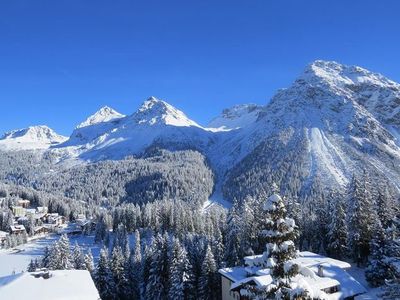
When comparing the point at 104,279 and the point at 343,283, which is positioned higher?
the point at 343,283

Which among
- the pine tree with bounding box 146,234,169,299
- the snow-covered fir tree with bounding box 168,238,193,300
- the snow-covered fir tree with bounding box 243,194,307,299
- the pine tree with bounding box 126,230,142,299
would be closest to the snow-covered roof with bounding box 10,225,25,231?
the pine tree with bounding box 126,230,142,299

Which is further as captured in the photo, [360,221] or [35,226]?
[35,226]

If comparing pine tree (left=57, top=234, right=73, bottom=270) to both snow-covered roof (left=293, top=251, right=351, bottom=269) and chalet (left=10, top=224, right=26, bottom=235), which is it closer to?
snow-covered roof (left=293, top=251, right=351, bottom=269)

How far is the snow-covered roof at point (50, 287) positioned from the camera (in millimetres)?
43906

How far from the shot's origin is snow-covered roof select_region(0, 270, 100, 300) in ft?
144

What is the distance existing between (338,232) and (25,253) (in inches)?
4414

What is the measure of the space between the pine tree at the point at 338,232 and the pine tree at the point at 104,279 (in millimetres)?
38552

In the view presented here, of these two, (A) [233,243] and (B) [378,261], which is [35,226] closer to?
(A) [233,243]

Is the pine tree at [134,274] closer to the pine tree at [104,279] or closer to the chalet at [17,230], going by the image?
the pine tree at [104,279]

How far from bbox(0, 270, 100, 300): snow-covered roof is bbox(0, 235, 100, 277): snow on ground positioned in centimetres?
7476

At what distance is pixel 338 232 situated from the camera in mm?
75375

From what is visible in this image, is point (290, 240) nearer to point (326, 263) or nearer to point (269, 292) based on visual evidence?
point (269, 292)

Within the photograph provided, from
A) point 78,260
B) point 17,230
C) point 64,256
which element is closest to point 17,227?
point 17,230

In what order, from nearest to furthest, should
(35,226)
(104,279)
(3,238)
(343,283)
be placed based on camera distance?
(343,283), (104,279), (3,238), (35,226)
